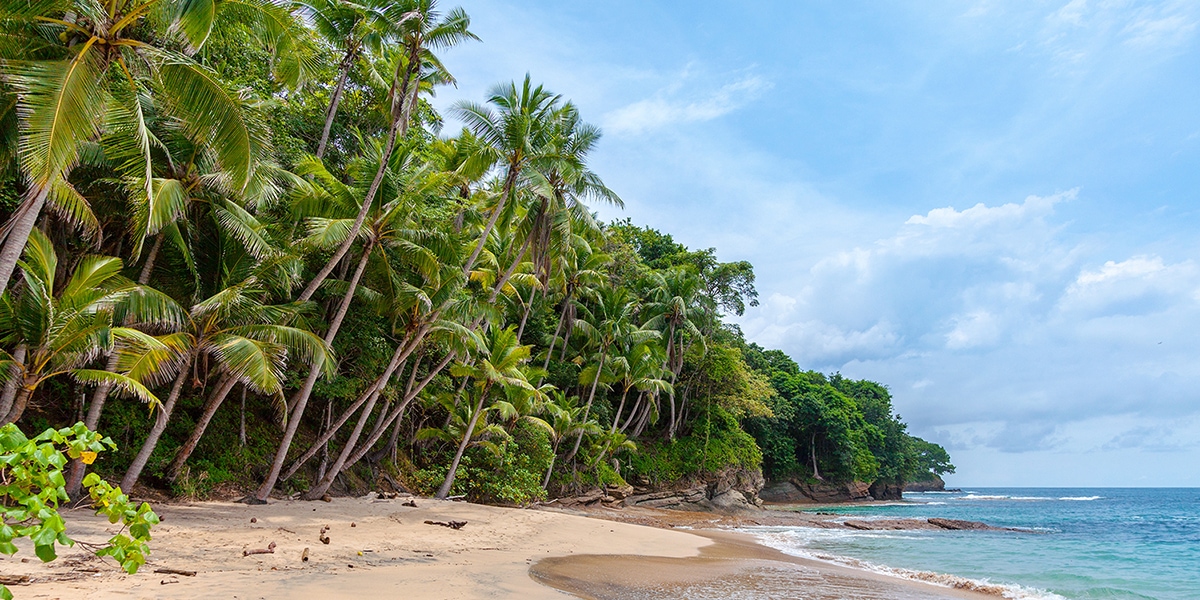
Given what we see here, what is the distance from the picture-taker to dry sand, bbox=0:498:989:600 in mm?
5543

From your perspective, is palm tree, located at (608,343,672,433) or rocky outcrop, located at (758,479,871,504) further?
rocky outcrop, located at (758,479,871,504)

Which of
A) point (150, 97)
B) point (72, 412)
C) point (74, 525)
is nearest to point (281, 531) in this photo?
point (74, 525)

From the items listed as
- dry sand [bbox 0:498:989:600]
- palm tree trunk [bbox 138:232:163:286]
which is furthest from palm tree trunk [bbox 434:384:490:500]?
palm tree trunk [bbox 138:232:163:286]

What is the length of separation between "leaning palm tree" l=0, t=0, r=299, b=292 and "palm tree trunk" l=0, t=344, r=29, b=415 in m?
1.59

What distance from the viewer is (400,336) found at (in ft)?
56.1

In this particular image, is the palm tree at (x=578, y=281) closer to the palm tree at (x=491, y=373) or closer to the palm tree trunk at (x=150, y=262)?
the palm tree at (x=491, y=373)

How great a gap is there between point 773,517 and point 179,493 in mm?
22150

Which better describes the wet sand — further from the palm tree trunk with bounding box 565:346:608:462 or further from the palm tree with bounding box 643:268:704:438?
the palm tree with bounding box 643:268:704:438

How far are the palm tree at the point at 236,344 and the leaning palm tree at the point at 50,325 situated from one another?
1.32 m

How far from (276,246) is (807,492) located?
40.4 metres

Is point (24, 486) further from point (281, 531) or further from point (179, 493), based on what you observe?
point (179, 493)

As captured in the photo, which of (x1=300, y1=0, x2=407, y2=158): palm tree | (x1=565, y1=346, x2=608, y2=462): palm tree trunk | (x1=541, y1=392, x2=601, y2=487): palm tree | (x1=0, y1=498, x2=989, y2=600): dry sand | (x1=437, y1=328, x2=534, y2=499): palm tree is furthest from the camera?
(x1=565, y1=346, x2=608, y2=462): palm tree trunk

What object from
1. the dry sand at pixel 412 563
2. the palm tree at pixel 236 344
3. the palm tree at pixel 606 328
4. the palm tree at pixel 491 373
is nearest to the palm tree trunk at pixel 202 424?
the palm tree at pixel 236 344

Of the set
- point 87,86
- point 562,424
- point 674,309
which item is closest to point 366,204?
point 87,86
